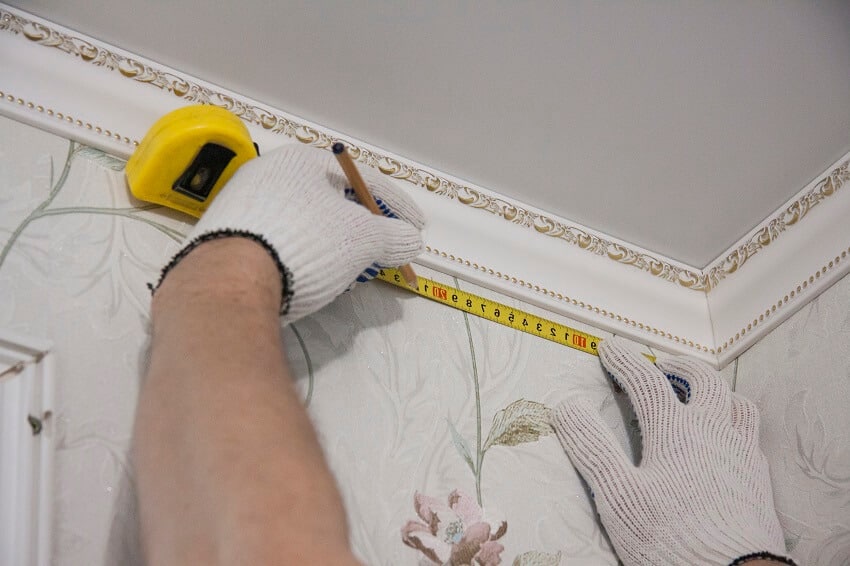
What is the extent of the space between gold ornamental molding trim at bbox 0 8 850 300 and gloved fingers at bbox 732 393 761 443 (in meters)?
0.26

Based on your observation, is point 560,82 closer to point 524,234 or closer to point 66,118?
point 524,234

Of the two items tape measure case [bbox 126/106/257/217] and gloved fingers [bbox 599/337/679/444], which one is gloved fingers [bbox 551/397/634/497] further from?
tape measure case [bbox 126/106/257/217]

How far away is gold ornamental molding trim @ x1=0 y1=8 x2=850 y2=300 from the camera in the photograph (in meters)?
1.13

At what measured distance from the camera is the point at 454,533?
104 cm

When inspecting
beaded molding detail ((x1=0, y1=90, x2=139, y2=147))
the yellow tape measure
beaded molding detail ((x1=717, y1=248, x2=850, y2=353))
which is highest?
beaded molding detail ((x1=0, y1=90, x2=139, y2=147))

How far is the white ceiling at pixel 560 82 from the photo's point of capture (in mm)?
1141

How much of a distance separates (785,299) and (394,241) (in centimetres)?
65

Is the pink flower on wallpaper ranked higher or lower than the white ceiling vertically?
lower

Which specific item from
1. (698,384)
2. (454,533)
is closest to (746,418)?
(698,384)

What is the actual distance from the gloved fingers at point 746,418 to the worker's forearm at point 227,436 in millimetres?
710

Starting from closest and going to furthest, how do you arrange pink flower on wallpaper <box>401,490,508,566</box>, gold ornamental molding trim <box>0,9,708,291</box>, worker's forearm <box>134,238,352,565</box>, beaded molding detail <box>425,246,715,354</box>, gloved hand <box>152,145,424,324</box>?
worker's forearm <box>134,238,352,565</box> → gloved hand <box>152,145,424,324</box> → pink flower on wallpaper <box>401,490,508,566</box> → gold ornamental molding trim <box>0,9,708,291</box> → beaded molding detail <box>425,246,715,354</box>

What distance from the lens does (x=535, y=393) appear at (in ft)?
4.02

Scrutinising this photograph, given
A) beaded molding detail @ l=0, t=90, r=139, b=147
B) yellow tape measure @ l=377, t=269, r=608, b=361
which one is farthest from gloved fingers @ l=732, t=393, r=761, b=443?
beaded molding detail @ l=0, t=90, r=139, b=147

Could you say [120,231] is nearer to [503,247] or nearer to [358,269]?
[358,269]
